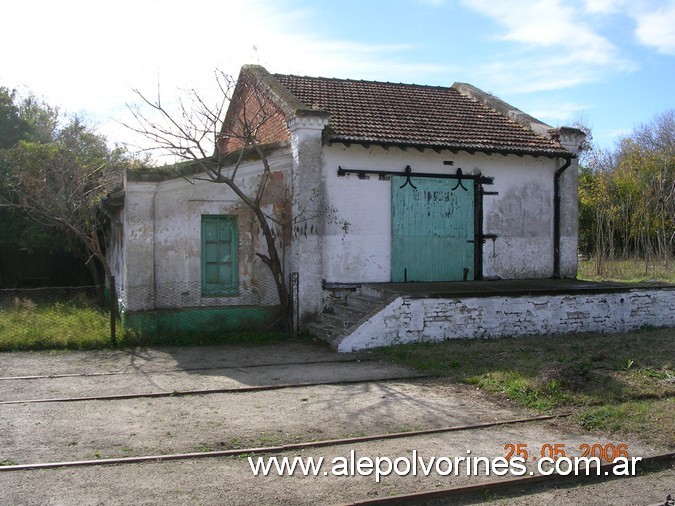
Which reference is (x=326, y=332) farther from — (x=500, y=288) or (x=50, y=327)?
(x=50, y=327)

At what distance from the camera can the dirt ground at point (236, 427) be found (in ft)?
17.8

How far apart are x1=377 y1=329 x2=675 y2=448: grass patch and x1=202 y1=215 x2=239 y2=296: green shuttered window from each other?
390cm

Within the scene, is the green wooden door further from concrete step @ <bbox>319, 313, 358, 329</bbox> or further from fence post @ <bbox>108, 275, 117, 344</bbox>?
fence post @ <bbox>108, 275, 117, 344</bbox>

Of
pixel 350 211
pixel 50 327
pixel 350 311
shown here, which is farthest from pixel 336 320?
pixel 50 327

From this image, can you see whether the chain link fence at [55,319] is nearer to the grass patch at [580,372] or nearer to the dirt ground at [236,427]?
the dirt ground at [236,427]

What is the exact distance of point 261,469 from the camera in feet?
19.3

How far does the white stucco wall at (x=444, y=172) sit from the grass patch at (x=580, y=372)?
2938 mm

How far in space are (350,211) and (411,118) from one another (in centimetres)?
329

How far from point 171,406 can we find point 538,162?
438 inches

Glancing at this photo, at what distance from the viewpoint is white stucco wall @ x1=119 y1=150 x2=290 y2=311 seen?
12.8 m

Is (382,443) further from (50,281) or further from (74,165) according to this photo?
(50,281)

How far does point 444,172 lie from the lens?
14836 mm

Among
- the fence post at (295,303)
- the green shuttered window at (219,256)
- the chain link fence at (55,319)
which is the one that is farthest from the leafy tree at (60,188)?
the fence post at (295,303)
